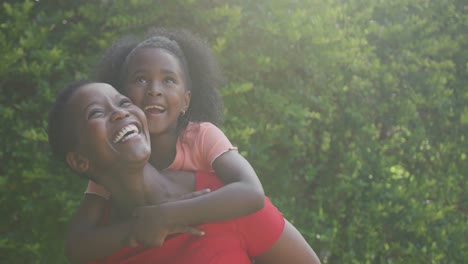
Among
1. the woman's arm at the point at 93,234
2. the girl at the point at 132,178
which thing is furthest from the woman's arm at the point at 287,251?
the woman's arm at the point at 93,234

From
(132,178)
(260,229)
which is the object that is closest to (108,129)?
(132,178)

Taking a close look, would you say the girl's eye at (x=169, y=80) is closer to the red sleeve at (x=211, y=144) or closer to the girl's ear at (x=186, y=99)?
the girl's ear at (x=186, y=99)

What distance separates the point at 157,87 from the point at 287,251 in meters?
0.88

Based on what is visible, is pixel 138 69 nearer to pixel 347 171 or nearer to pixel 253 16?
pixel 253 16

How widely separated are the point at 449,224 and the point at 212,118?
244 cm

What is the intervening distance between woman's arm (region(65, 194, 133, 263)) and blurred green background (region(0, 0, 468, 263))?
4.28 feet

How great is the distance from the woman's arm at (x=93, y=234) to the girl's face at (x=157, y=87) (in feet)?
1.30

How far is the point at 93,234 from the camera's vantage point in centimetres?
247

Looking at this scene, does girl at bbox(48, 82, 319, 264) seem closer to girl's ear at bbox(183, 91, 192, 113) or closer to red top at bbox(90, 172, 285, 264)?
red top at bbox(90, 172, 285, 264)

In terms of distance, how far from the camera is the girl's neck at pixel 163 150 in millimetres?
2779

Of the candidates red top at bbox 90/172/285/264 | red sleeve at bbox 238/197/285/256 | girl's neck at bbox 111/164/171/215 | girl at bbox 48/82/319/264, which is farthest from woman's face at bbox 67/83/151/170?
red sleeve at bbox 238/197/285/256

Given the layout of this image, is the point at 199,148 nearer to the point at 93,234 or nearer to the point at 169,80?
the point at 169,80

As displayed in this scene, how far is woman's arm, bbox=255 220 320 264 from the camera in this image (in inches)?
106

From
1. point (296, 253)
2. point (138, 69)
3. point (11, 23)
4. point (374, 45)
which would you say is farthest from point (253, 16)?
point (296, 253)
